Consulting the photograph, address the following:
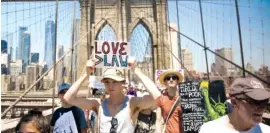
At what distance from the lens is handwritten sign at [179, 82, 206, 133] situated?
2434 mm

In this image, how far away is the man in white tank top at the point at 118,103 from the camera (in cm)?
181

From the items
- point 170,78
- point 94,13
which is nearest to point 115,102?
point 170,78

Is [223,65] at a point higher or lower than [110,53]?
higher

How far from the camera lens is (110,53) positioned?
95.0 inches

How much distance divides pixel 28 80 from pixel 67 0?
8767 mm

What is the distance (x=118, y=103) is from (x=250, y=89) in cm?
87

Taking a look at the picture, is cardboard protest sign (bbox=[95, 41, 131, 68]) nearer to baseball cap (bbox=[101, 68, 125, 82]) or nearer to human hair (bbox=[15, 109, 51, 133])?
baseball cap (bbox=[101, 68, 125, 82])

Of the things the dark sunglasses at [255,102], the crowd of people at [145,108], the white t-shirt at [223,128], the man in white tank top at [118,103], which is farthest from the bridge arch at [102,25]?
the dark sunglasses at [255,102]

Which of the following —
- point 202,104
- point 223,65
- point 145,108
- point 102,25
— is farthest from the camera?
point 102,25

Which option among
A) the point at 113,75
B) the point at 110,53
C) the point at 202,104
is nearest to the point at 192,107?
the point at 202,104

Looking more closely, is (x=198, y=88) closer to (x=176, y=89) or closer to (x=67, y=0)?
(x=176, y=89)

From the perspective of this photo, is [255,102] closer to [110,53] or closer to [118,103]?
[118,103]

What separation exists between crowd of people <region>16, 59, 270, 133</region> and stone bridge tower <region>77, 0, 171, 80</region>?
16.3 meters

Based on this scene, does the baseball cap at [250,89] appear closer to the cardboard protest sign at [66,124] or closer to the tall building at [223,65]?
the cardboard protest sign at [66,124]
